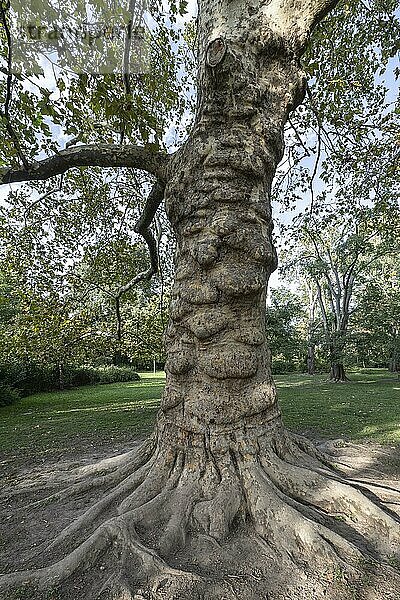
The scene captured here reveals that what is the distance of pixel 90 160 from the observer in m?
4.12

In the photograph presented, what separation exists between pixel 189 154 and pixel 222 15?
148 cm

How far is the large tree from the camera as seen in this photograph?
6.79 ft

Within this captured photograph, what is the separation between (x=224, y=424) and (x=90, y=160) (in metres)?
3.36

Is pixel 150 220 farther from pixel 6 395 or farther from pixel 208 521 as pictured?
pixel 6 395

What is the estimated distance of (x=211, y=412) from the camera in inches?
106

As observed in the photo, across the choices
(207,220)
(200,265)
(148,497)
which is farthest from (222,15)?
(148,497)

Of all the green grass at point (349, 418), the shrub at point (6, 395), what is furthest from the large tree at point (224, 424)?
the shrub at point (6, 395)

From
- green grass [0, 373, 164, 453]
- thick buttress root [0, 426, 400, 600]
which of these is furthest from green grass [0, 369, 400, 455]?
thick buttress root [0, 426, 400, 600]

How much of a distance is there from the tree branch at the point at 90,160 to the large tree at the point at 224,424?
0.24m

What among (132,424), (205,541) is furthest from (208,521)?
(132,424)

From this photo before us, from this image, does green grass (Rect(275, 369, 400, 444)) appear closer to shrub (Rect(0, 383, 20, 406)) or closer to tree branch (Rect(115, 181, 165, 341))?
tree branch (Rect(115, 181, 165, 341))

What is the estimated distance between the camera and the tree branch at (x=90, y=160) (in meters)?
3.94

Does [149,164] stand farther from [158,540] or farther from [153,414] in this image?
[153,414]

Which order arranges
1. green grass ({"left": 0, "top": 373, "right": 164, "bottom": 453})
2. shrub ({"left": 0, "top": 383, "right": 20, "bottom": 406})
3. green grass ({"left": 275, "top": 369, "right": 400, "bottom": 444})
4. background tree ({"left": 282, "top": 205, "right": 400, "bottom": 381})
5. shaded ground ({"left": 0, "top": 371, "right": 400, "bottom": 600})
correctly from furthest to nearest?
background tree ({"left": 282, "top": 205, "right": 400, "bottom": 381}) < shrub ({"left": 0, "top": 383, "right": 20, "bottom": 406}) < green grass ({"left": 0, "top": 373, "right": 164, "bottom": 453}) < green grass ({"left": 275, "top": 369, "right": 400, "bottom": 444}) < shaded ground ({"left": 0, "top": 371, "right": 400, "bottom": 600})
